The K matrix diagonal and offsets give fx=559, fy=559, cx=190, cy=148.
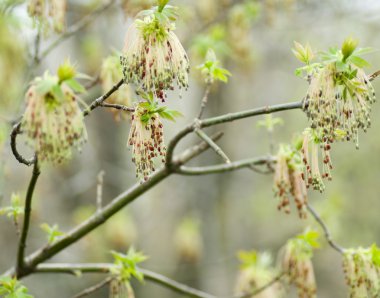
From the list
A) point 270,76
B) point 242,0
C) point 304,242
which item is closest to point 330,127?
point 304,242

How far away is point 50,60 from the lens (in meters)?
6.78

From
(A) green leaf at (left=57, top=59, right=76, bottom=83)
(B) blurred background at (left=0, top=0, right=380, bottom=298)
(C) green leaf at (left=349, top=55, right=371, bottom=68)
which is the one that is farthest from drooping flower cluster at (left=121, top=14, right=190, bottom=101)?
(B) blurred background at (left=0, top=0, right=380, bottom=298)

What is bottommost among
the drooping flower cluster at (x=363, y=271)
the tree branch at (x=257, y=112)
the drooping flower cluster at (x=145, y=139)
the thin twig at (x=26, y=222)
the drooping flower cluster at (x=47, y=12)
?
the drooping flower cluster at (x=363, y=271)

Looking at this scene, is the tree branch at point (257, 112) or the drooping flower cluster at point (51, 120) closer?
the drooping flower cluster at point (51, 120)

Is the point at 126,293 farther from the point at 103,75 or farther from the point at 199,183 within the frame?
the point at 199,183

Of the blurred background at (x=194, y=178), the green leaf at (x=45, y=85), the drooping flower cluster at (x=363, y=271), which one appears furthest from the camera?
the blurred background at (x=194, y=178)

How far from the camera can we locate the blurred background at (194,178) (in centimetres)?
502

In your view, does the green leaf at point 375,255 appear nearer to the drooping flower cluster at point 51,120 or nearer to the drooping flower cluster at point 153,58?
the drooping flower cluster at point 153,58

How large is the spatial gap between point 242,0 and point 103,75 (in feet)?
8.41

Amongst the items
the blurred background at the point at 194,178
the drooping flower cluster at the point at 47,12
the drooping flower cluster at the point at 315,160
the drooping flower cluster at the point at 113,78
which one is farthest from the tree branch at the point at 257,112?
the blurred background at the point at 194,178

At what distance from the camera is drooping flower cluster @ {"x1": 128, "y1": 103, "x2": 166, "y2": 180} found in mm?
1882

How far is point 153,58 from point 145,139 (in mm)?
279

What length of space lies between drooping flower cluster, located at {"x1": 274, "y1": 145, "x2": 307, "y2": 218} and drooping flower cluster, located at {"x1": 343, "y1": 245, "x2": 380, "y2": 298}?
370 millimetres

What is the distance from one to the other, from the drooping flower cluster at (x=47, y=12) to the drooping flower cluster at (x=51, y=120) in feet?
3.92
